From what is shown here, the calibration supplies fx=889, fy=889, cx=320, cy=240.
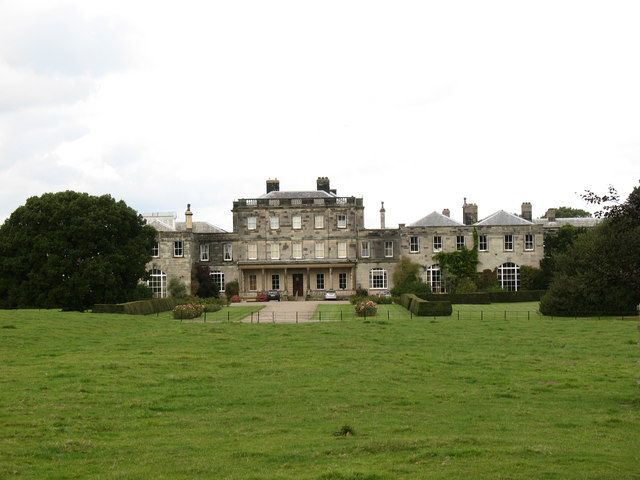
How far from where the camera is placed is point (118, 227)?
50469 mm

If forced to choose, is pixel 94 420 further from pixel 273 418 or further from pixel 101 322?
pixel 101 322

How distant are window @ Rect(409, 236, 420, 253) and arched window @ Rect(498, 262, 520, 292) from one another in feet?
20.6

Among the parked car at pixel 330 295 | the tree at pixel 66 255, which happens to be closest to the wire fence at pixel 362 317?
the tree at pixel 66 255

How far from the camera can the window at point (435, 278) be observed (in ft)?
219

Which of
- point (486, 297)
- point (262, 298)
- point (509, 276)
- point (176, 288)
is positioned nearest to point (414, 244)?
point (509, 276)

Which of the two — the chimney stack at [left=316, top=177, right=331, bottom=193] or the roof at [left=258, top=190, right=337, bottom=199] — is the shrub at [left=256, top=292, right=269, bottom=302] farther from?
the chimney stack at [left=316, top=177, right=331, bottom=193]

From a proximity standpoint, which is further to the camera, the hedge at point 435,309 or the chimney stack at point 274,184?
the chimney stack at point 274,184

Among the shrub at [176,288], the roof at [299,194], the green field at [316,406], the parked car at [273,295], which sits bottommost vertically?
the green field at [316,406]

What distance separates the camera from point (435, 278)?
6694 cm

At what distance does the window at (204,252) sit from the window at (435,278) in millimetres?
17347

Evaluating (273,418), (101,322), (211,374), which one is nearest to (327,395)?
(273,418)

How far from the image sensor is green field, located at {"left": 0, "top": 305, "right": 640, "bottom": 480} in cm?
1027

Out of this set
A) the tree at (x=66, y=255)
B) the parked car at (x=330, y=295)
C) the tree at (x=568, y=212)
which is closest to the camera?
the tree at (x=66, y=255)

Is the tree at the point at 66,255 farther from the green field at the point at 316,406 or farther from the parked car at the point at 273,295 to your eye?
the green field at the point at 316,406
